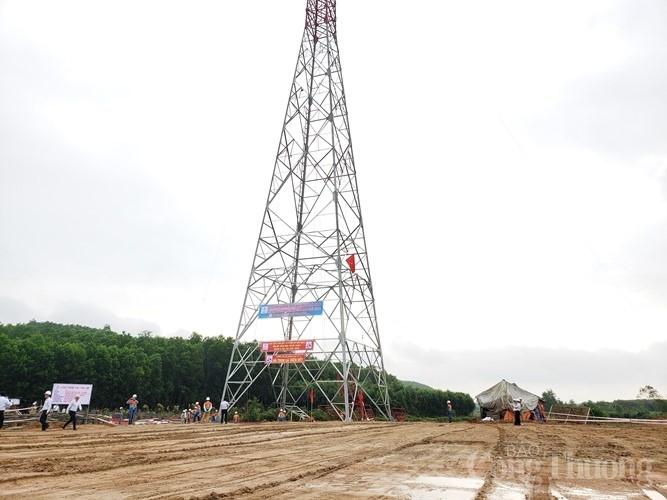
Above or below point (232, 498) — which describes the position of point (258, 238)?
above

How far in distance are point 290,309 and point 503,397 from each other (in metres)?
16.4

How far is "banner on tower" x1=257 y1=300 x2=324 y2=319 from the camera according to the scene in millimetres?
29016

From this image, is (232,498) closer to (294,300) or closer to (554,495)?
(554,495)

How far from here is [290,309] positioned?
29828 millimetres

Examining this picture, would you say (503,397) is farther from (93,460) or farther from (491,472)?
(93,460)

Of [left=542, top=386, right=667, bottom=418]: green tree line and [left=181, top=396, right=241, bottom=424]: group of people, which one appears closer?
[left=181, top=396, right=241, bottom=424]: group of people

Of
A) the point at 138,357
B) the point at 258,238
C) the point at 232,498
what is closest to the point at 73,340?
the point at 138,357

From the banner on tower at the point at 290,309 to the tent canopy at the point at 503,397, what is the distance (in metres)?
15.4

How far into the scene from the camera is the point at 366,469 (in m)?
7.62

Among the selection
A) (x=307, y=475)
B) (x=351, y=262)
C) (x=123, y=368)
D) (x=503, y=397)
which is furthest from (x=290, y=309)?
(x=123, y=368)

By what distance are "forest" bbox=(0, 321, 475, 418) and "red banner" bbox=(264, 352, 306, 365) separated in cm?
1882

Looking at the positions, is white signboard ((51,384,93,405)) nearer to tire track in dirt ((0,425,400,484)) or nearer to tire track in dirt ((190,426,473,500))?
tire track in dirt ((0,425,400,484))

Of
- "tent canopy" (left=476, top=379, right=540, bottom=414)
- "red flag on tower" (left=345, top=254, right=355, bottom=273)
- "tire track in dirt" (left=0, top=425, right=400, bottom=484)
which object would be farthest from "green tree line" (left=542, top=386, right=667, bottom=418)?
"tire track in dirt" (left=0, top=425, right=400, bottom=484)

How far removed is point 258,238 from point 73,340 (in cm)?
4282
